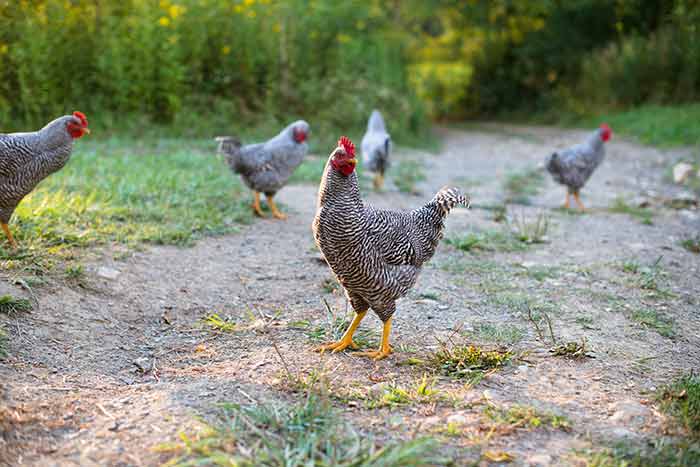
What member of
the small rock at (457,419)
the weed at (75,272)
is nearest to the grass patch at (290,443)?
the small rock at (457,419)

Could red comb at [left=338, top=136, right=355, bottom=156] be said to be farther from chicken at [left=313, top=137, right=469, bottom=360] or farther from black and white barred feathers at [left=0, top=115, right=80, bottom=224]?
black and white barred feathers at [left=0, top=115, right=80, bottom=224]

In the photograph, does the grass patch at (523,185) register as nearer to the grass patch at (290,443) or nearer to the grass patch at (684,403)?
the grass patch at (684,403)

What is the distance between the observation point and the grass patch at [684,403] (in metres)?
3.02

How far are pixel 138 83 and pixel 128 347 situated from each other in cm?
801

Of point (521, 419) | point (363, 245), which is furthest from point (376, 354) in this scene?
point (521, 419)

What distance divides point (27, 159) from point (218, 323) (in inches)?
77.5

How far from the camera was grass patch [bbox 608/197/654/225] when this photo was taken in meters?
7.59

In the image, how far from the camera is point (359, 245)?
361cm

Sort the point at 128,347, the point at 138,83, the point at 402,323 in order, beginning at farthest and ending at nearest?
the point at 138,83 → the point at 402,323 → the point at 128,347

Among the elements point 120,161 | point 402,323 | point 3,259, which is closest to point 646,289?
point 402,323

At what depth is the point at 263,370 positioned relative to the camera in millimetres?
3566

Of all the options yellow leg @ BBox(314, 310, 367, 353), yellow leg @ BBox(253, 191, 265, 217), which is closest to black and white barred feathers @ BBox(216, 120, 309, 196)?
yellow leg @ BBox(253, 191, 265, 217)

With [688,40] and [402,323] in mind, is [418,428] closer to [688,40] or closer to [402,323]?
[402,323]

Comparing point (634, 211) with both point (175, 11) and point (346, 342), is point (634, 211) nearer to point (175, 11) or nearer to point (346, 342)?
point (346, 342)
